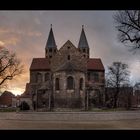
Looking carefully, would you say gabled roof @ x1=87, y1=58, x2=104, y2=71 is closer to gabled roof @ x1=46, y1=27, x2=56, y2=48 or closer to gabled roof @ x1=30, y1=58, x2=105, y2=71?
gabled roof @ x1=30, y1=58, x2=105, y2=71

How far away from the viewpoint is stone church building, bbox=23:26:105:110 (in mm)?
56625

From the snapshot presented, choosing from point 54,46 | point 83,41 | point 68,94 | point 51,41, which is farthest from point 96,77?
point 51,41

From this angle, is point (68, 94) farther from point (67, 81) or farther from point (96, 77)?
point (96, 77)

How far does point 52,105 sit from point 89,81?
1198 centimetres

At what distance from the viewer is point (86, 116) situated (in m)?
37.2

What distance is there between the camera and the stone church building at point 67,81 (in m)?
56.6

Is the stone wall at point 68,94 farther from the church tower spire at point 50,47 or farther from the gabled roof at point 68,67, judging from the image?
the church tower spire at point 50,47

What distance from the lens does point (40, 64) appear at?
Answer: 7044 centimetres

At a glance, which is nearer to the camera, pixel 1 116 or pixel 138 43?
pixel 138 43

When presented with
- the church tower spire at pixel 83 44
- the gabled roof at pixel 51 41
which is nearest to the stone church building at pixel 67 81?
the church tower spire at pixel 83 44

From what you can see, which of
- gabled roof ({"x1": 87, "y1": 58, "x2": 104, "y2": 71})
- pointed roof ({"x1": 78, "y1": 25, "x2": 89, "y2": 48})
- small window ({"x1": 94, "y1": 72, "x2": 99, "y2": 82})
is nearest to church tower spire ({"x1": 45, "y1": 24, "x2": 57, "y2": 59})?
pointed roof ({"x1": 78, "y1": 25, "x2": 89, "y2": 48})
